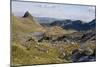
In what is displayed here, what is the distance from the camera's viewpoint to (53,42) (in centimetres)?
265

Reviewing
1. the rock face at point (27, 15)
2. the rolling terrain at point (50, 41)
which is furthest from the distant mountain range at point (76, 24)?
the rock face at point (27, 15)

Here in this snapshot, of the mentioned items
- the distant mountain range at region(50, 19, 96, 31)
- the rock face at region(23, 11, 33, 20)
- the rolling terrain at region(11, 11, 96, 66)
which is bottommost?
the rolling terrain at region(11, 11, 96, 66)

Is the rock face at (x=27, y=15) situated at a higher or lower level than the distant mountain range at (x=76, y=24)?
higher

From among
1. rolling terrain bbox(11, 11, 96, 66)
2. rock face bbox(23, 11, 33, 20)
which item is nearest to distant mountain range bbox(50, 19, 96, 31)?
rolling terrain bbox(11, 11, 96, 66)

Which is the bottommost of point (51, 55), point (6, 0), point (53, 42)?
point (51, 55)

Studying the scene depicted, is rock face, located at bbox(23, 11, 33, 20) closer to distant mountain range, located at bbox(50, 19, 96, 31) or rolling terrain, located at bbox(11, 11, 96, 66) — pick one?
rolling terrain, located at bbox(11, 11, 96, 66)

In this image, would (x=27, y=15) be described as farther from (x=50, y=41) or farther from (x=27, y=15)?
(x=50, y=41)

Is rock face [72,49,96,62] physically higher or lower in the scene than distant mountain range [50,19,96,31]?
lower

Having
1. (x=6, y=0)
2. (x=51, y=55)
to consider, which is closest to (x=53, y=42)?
(x=51, y=55)

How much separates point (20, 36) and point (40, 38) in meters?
0.25

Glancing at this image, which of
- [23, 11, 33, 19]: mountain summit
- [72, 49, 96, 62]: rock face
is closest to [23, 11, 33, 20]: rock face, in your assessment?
[23, 11, 33, 19]: mountain summit

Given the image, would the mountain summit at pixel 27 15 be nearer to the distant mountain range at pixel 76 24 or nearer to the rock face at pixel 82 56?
the distant mountain range at pixel 76 24

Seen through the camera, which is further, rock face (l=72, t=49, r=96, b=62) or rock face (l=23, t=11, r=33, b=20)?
rock face (l=72, t=49, r=96, b=62)
